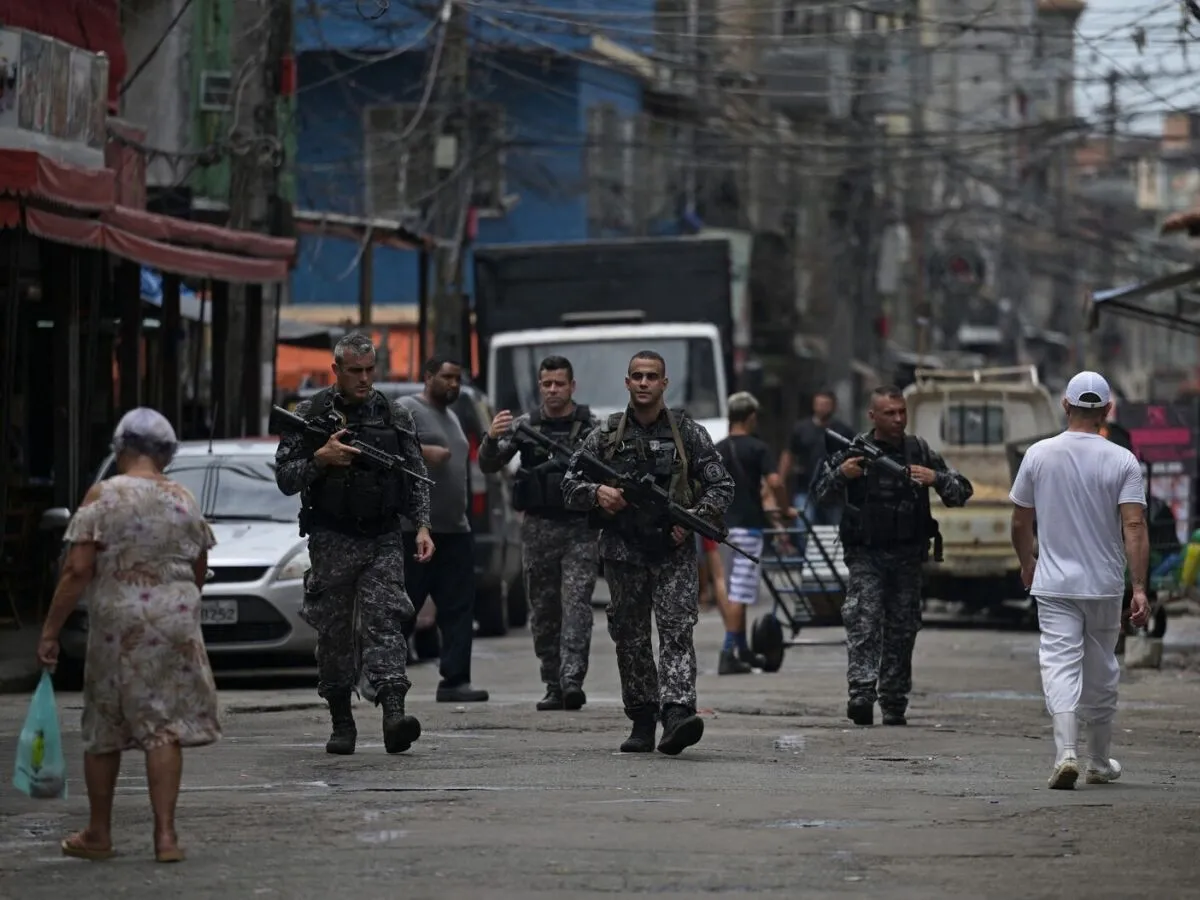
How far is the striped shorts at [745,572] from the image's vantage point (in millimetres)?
18219

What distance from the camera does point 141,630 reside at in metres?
8.60

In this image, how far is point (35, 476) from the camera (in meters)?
24.5

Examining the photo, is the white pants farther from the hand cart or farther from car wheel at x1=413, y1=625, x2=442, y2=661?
car wheel at x1=413, y1=625, x2=442, y2=661

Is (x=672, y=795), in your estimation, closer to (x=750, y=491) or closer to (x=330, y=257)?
(x=750, y=491)

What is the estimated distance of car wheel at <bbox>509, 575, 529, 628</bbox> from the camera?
23.0m

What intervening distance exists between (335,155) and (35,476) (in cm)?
2060

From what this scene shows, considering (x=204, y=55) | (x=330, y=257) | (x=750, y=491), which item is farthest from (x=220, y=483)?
(x=330, y=257)

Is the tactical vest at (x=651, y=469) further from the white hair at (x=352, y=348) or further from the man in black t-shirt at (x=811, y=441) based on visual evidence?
the man in black t-shirt at (x=811, y=441)

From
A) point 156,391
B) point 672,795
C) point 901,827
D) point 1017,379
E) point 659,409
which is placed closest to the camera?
point 901,827

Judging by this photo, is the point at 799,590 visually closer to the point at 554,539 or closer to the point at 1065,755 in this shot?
the point at 554,539

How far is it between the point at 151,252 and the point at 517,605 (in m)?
5.41

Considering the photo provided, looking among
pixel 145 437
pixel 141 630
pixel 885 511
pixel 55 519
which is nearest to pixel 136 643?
pixel 141 630

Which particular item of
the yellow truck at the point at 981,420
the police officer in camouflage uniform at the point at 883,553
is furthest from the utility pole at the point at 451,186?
the police officer in camouflage uniform at the point at 883,553

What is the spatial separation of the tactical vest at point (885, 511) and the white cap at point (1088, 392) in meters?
2.63
